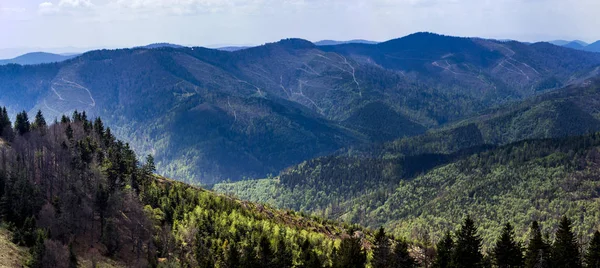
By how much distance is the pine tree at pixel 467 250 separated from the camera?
8700cm

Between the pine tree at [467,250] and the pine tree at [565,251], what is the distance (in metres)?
13.2

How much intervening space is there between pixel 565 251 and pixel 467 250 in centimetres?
1672

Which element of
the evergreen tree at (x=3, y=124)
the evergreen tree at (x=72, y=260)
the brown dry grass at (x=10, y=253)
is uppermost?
the evergreen tree at (x=3, y=124)

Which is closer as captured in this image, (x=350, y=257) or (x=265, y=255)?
(x=350, y=257)

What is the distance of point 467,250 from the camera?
87.8 metres

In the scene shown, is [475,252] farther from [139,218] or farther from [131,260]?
[139,218]

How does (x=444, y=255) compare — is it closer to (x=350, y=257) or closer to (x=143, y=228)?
(x=350, y=257)

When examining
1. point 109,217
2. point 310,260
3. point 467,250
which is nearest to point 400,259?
point 467,250

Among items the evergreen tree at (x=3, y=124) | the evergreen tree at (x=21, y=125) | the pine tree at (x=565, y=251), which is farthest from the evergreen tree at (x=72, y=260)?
the pine tree at (x=565, y=251)

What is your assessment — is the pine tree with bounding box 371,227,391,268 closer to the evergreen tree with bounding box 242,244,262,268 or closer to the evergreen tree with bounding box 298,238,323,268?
the evergreen tree with bounding box 298,238,323,268

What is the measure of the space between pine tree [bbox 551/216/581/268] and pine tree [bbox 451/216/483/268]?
13.2 metres

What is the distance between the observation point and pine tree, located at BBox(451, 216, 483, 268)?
87.0 m

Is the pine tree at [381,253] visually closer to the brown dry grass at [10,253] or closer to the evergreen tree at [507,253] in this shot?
the evergreen tree at [507,253]

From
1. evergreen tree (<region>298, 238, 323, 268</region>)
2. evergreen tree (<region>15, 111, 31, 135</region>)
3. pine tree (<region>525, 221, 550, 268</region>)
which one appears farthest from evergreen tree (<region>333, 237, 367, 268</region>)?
evergreen tree (<region>15, 111, 31, 135</region>)
